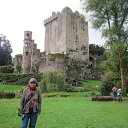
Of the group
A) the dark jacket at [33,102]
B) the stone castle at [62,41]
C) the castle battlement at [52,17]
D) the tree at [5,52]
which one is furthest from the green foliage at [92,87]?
the tree at [5,52]

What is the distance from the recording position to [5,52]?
324 feet

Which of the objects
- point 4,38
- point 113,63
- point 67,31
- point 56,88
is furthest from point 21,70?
point 113,63

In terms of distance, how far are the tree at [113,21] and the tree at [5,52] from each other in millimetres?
62607

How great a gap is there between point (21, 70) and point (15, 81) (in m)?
20.4

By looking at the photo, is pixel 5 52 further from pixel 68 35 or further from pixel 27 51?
pixel 68 35

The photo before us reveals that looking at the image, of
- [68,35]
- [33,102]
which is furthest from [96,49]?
[33,102]

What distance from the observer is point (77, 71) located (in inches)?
2864

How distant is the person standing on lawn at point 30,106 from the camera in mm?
9914

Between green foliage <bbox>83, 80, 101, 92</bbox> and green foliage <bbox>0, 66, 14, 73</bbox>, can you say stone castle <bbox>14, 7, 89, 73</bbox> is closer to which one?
green foliage <bbox>0, 66, 14, 73</bbox>

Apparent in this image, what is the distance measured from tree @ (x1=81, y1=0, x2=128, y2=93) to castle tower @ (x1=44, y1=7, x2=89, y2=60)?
128 feet

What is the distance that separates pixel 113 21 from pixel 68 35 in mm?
42065

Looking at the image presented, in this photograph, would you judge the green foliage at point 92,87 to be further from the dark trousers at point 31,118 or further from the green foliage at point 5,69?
the dark trousers at point 31,118

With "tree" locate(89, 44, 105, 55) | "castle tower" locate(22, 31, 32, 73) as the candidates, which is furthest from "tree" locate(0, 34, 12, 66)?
"tree" locate(89, 44, 105, 55)

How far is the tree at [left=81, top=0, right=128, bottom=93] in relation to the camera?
37344 millimetres
